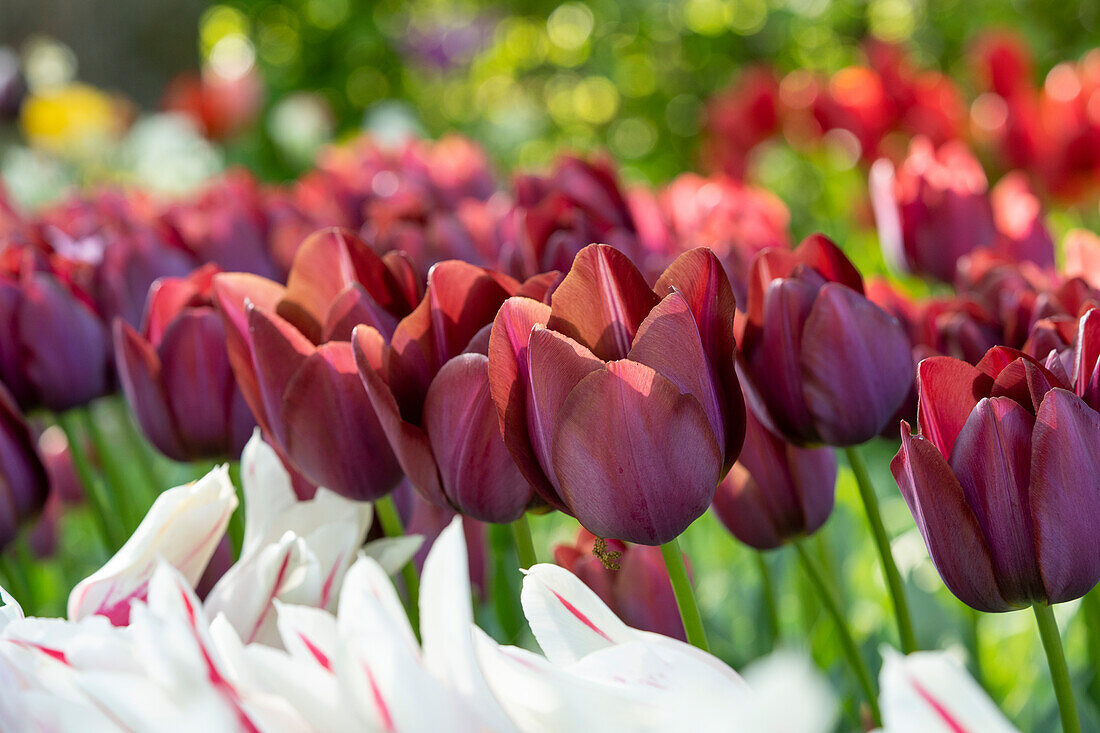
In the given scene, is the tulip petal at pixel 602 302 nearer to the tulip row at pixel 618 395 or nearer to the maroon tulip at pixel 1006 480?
the tulip row at pixel 618 395

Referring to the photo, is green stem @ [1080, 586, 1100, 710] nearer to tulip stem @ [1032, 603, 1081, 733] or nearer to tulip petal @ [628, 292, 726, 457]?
tulip stem @ [1032, 603, 1081, 733]

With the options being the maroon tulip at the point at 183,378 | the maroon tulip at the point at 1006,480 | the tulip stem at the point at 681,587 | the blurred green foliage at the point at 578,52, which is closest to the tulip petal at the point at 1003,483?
the maroon tulip at the point at 1006,480

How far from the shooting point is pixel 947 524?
38 centimetres

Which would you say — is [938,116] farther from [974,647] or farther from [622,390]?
[622,390]

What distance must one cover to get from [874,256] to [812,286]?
Answer: 4.84 feet

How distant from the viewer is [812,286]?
0.47 metres

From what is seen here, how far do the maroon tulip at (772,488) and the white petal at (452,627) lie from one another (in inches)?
10.7

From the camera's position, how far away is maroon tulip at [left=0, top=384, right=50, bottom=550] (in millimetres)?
578

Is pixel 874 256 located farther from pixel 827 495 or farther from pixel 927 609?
pixel 827 495

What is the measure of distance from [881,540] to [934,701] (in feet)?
0.95

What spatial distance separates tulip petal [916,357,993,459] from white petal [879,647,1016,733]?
6.5 inches

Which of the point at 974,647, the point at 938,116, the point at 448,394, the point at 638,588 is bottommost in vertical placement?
the point at 974,647

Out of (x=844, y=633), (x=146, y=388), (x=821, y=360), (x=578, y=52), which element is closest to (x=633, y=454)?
(x=821, y=360)

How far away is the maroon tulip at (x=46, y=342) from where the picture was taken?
0.67m
